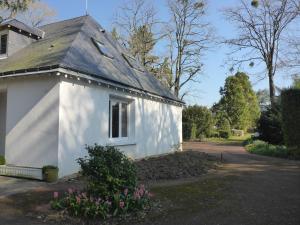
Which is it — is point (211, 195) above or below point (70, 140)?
below

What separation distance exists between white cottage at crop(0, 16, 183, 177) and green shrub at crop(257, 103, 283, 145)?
13.3 meters

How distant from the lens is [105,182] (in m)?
7.12

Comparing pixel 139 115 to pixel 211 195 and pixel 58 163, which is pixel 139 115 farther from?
pixel 211 195

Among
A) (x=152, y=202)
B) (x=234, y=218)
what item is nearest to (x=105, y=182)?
(x=152, y=202)

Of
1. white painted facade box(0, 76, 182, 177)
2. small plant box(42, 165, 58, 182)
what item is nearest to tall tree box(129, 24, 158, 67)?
white painted facade box(0, 76, 182, 177)

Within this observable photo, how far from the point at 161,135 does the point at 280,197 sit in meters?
10.8

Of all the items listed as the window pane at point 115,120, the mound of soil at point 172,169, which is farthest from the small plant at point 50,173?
the window pane at point 115,120

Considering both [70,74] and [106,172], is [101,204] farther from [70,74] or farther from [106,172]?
[70,74]

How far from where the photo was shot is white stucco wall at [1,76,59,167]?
10.9 metres

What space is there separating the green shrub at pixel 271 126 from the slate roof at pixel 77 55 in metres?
12.4

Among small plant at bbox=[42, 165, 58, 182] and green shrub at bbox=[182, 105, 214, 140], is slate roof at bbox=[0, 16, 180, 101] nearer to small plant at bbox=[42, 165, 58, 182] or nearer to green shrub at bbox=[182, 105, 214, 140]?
small plant at bbox=[42, 165, 58, 182]

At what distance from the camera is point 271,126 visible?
2675 centimetres

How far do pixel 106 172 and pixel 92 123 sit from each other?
554 cm

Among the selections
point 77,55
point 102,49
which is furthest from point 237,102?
point 77,55
